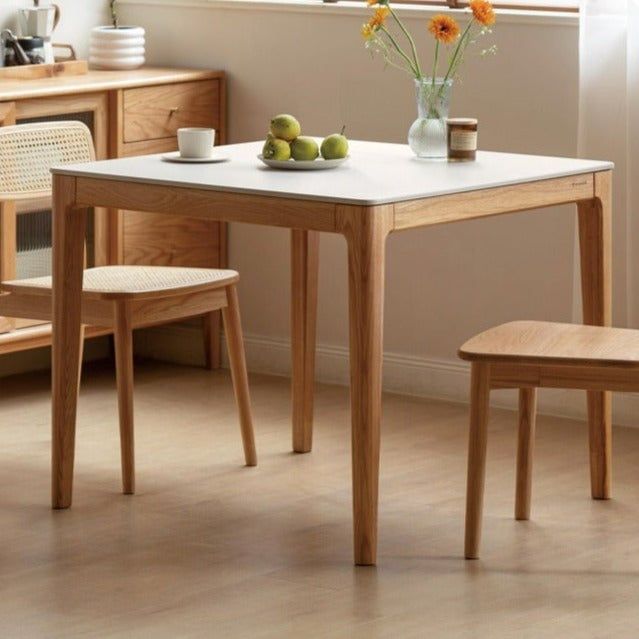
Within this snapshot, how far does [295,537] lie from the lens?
3.30 meters

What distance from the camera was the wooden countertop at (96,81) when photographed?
4.29 metres

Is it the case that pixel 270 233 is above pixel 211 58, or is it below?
below

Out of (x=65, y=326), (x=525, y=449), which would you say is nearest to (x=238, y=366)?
(x=65, y=326)

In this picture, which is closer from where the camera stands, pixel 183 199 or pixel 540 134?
pixel 183 199

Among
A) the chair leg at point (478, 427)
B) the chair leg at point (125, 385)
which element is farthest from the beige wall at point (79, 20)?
the chair leg at point (478, 427)

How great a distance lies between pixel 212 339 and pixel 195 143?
4.94ft

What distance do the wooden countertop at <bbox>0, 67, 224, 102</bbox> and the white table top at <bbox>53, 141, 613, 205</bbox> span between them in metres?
0.86

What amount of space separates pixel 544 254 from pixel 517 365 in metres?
1.34

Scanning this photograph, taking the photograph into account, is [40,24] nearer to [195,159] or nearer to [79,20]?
[79,20]

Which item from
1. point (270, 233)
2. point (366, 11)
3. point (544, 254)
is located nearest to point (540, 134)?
point (544, 254)

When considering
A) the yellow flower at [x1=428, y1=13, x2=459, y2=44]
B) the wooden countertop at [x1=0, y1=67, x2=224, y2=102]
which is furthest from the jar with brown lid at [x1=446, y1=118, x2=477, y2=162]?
the wooden countertop at [x1=0, y1=67, x2=224, y2=102]

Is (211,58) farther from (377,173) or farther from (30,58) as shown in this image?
(377,173)

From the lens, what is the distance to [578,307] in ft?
13.8

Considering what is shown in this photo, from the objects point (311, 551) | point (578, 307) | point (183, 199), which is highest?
point (183, 199)
